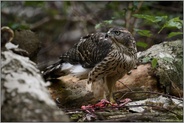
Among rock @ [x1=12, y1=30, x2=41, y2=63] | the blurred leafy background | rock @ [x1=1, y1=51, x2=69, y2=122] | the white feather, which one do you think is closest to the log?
the white feather

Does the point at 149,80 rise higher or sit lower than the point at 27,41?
lower

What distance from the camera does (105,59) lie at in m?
4.34

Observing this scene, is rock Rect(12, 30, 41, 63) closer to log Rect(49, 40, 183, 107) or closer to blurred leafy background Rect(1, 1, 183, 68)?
log Rect(49, 40, 183, 107)

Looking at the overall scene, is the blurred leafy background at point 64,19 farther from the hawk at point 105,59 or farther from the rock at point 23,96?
the rock at point 23,96

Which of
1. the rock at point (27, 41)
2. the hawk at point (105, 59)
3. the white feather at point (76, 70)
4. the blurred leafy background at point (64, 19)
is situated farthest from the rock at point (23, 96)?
the blurred leafy background at point (64, 19)

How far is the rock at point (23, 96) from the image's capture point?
2162mm

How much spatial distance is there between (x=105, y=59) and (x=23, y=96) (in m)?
2.17

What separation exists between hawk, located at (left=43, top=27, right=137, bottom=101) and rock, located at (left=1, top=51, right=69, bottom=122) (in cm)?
185

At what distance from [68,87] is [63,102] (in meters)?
0.29

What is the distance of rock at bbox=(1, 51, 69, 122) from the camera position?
2.16 metres

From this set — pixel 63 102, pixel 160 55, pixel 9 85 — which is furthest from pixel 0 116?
pixel 160 55

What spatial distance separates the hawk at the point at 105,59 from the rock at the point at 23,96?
6.08ft

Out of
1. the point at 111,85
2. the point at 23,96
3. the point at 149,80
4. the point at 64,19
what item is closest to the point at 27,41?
the point at 111,85

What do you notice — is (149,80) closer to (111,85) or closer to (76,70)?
(111,85)
